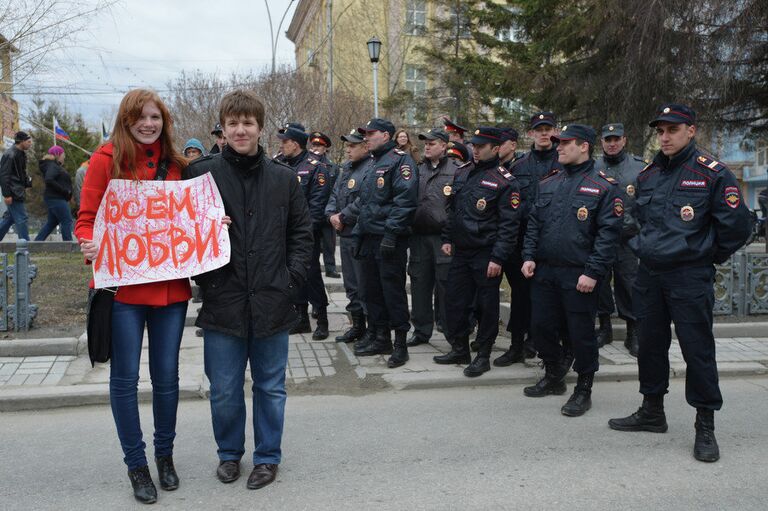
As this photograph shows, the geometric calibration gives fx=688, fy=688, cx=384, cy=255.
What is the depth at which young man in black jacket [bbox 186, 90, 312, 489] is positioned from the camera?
3.64m

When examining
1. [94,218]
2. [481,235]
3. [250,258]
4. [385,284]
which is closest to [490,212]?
[481,235]

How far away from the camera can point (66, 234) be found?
42.2ft

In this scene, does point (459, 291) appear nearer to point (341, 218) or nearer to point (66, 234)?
point (341, 218)

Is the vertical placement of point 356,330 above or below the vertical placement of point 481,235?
below

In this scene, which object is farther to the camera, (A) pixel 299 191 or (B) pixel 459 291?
(B) pixel 459 291

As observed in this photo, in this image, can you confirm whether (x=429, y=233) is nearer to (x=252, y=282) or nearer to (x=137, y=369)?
(x=252, y=282)

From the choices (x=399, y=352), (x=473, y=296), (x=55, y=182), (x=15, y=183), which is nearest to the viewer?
(x=473, y=296)

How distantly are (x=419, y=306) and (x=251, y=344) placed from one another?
3366 millimetres

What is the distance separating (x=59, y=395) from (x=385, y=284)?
2.87 metres

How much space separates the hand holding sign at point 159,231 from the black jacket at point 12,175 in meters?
9.28

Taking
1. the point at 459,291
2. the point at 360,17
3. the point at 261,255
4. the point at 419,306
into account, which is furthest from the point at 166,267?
the point at 360,17

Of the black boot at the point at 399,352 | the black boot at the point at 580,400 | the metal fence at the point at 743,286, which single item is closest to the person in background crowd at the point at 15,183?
the black boot at the point at 399,352

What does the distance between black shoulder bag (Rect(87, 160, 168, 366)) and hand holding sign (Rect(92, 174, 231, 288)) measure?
10cm

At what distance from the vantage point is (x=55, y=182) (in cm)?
1221
